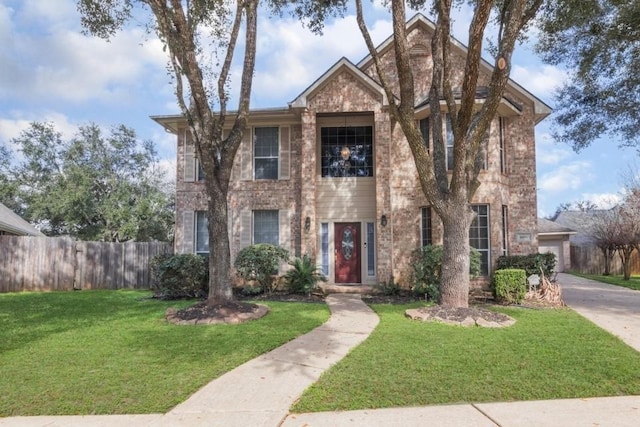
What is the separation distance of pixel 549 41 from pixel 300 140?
8525 millimetres

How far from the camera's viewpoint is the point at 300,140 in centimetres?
1388

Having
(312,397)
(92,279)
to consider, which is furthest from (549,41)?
(92,279)

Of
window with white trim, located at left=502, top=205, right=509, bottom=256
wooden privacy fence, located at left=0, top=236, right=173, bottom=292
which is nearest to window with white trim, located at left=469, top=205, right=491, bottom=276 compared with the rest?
window with white trim, located at left=502, top=205, right=509, bottom=256

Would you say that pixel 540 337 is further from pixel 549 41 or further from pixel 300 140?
pixel 549 41

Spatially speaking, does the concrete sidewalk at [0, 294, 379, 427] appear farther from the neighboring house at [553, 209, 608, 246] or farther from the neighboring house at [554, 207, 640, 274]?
the neighboring house at [553, 209, 608, 246]

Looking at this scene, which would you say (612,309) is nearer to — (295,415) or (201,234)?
(295,415)

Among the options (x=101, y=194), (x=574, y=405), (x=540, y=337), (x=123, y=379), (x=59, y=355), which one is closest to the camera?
(x=574, y=405)

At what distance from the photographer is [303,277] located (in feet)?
39.2

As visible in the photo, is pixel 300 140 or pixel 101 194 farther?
pixel 101 194

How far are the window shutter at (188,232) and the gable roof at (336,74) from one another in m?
5.01

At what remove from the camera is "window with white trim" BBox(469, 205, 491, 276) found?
12375mm

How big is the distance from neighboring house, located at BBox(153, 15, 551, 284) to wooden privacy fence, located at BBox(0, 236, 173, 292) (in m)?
2.60

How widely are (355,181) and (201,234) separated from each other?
541cm

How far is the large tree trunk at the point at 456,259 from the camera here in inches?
324
